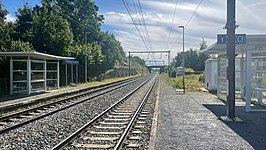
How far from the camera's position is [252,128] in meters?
9.68

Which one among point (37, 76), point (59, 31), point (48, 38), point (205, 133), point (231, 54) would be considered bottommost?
point (205, 133)

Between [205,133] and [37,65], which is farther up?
[37,65]

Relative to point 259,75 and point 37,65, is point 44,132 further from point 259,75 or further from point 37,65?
point 37,65

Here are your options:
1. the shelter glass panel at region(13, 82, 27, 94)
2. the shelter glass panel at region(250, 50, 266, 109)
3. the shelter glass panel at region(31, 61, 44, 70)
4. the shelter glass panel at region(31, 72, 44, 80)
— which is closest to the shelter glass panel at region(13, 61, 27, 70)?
the shelter glass panel at region(31, 61, 44, 70)

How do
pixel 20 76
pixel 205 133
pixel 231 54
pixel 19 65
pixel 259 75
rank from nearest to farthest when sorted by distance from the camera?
pixel 205 133, pixel 231 54, pixel 259 75, pixel 20 76, pixel 19 65

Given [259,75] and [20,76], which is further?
[20,76]

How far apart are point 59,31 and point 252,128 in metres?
33.9

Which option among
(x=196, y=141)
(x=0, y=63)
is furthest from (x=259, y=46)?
(x=0, y=63)

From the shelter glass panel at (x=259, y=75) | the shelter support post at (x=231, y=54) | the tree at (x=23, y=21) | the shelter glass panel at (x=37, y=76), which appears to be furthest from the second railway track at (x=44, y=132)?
the tree at (x=23, y=21)

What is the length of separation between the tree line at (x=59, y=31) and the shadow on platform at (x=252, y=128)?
2190 cm

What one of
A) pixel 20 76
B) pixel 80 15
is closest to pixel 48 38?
pixel 20 76

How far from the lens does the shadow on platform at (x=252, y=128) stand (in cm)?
789

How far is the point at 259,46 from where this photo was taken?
14.2 metres

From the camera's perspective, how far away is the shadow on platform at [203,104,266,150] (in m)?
7.89
